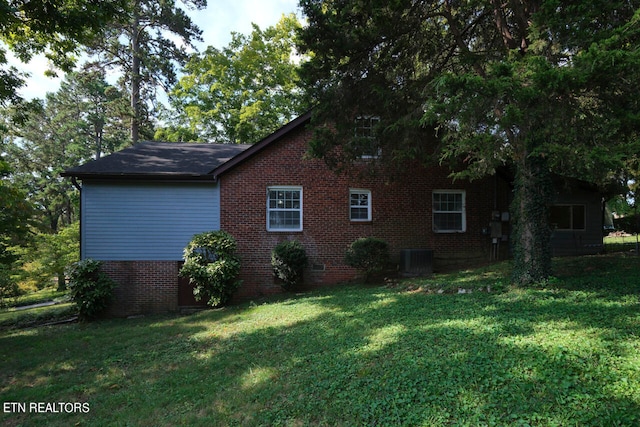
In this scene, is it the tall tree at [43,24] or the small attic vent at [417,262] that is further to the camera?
the small attic vent at [417,262]

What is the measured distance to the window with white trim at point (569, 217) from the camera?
13.7m

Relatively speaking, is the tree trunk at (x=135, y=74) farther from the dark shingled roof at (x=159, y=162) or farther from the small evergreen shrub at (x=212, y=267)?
the small evergreen shrub at (x=212, y=267)

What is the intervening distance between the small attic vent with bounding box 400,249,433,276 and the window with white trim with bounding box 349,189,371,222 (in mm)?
1819

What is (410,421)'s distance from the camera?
3031 mm

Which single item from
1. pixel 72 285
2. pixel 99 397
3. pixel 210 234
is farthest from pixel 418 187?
pixel 72 285

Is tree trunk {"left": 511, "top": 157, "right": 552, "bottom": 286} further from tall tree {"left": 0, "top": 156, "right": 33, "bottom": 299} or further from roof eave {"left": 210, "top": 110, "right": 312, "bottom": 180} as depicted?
tall tree {"left": 0, "top": 156, "right": 33, "bottom": 299}

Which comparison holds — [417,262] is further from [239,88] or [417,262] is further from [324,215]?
[239,88]

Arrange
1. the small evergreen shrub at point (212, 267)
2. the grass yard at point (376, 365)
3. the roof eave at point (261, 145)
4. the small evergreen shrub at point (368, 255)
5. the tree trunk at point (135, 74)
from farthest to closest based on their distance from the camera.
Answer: the tree trunk at point (135, 74)
the roof eave at point (261, 145)
the small evergreen shrub at point (368, 255)
the small evergreen shrub at point (212, 267)
the grass yard at point (376, 365)

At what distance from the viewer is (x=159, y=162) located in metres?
11.3

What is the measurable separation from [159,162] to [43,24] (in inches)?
181

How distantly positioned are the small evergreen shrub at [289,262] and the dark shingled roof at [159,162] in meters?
3.13

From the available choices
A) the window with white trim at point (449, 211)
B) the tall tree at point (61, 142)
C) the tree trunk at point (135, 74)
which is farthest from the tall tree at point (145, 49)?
the window with white trim at point (449, 211)

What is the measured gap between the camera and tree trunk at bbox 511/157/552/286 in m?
7.01

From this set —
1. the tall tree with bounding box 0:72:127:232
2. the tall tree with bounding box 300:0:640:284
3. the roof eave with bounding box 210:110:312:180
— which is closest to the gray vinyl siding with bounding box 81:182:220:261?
the roof eave with bounding box 210:110:312:180
